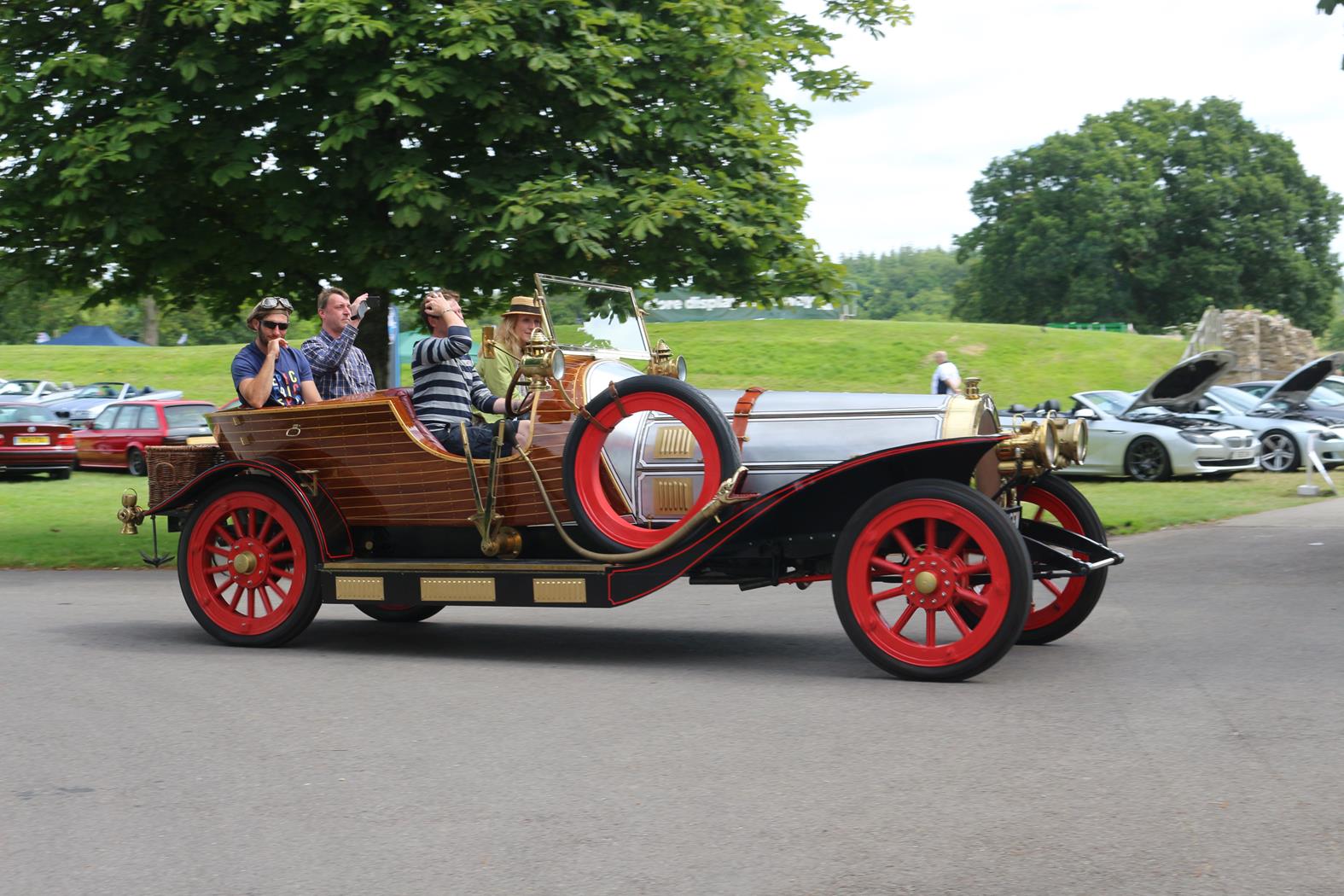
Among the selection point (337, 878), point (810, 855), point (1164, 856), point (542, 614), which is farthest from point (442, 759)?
point (542, 614)

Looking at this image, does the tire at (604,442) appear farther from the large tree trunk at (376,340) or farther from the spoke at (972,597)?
the large tree trunk at (376,340)

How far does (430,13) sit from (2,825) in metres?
7.62

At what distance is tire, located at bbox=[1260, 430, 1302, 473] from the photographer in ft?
68.0

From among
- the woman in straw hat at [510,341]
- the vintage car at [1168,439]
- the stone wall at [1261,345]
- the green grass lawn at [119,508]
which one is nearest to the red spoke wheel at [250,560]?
the woman in straw hat at [510,341]

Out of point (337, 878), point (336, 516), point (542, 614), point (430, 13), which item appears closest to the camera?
point (337, 878)

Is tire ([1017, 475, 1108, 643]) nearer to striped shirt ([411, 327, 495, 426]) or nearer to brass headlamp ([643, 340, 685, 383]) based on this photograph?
brass headlamp ([643, 340, 685, 383])

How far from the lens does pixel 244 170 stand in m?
11.0

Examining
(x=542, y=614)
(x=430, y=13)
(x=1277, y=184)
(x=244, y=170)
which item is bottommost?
(x=542, y=614)

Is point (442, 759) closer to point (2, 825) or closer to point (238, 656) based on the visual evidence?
point (2, 825)

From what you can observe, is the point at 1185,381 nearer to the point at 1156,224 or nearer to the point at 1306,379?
the point at 1306,379

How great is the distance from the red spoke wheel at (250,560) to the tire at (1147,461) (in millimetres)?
14414

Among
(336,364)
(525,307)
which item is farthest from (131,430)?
(525,307)

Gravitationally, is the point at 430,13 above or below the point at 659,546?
above

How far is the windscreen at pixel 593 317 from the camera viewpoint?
7.74 metres
